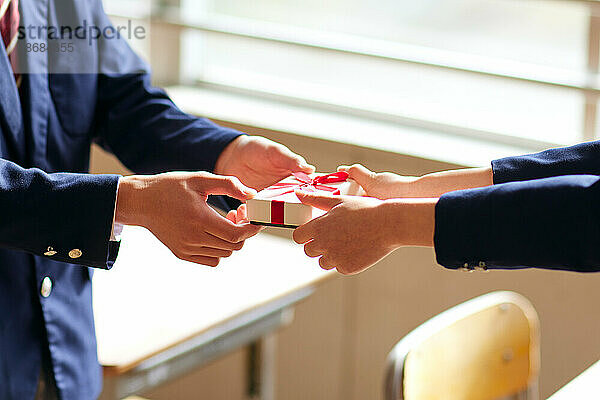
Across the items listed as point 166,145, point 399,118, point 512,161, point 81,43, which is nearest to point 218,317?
point 166,145

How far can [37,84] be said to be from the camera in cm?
126

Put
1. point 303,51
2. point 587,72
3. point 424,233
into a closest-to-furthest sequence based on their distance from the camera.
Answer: point 424,233 < point 587,72 < point 303,51

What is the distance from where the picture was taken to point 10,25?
1220 mm

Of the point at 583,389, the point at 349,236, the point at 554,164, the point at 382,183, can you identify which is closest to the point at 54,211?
the point at 349,236

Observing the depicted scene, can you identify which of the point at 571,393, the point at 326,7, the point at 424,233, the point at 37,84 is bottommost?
the point at 571,393

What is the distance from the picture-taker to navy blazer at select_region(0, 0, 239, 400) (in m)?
1.06

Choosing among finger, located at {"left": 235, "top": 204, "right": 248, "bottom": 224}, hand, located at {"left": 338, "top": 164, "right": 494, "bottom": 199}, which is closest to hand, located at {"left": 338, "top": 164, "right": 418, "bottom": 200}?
hand, located at {"left": 338, "top": 164, "right": 494, "bottom": 199}

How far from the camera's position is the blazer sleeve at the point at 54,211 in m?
1.06

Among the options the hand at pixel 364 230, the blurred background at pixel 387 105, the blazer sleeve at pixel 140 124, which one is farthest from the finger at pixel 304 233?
the blurred background at pixel 387 105

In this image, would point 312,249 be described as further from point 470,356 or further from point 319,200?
point 470,356

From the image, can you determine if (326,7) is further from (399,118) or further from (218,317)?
(218,317)

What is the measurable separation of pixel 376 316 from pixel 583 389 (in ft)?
3.87

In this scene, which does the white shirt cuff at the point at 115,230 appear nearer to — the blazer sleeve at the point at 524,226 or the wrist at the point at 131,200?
the wrist at the point at 131,200

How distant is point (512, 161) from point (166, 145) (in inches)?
21.5
